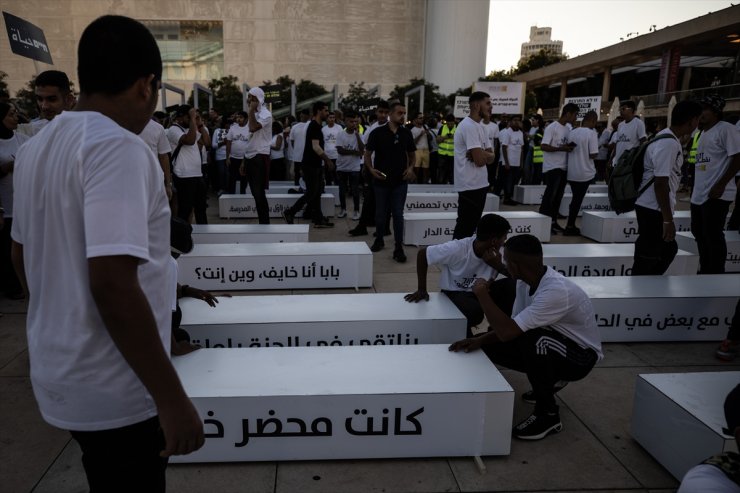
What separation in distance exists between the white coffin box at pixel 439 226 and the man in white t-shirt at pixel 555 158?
24.9 inches

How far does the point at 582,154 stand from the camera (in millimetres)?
8406

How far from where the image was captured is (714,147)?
205 inches

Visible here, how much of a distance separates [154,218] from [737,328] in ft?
14.7

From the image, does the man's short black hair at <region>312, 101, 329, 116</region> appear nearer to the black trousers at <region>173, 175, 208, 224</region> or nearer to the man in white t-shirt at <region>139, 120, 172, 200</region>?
the black trousers at <region>173, 175, 208, 224</region>

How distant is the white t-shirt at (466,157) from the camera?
585 centimetres

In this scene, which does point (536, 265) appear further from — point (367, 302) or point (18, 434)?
point (18, 434)

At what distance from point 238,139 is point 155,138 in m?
4.41

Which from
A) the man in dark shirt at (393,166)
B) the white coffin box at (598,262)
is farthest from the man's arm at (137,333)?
the man in dark shirt at (393,166)

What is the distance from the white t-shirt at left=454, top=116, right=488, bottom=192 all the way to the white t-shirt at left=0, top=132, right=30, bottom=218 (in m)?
4.70

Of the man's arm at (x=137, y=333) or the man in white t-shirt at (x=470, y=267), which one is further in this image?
the man in white t-shirt at (x=470, y=267)

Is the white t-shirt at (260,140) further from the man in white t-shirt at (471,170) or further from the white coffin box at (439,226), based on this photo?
the man in white t-shirt at (471,170)

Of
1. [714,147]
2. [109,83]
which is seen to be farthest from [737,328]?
[109,83]

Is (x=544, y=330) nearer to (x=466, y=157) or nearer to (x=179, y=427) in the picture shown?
(x=179, y=427)

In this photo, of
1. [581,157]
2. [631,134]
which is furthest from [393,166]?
[631,134]
